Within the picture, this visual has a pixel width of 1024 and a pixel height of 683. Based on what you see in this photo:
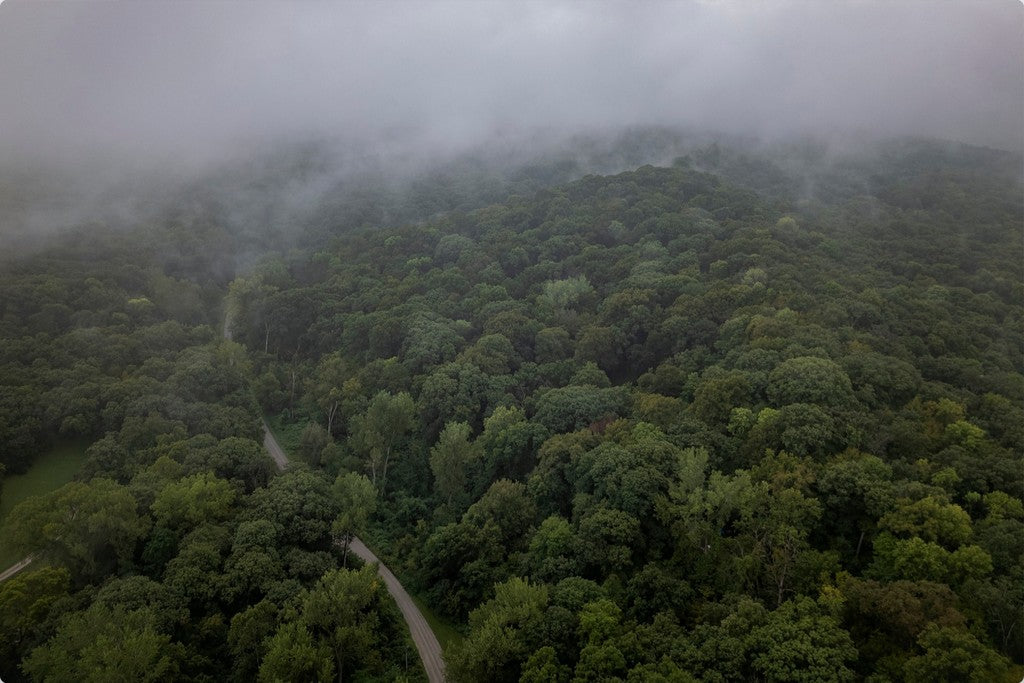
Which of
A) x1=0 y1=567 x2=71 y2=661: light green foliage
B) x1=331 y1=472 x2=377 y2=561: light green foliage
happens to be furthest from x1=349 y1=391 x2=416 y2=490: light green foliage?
x1=0 y1=567 x2=71 y2=661: light green foliage

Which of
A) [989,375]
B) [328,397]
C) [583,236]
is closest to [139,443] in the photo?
[328,397]

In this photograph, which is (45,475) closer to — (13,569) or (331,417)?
(13,569)

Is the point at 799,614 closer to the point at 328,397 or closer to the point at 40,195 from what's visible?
the point at 328,397

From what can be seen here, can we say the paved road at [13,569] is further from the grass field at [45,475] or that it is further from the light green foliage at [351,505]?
the light green foliage at [351,505]

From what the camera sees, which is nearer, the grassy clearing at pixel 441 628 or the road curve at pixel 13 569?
the grassy clearing at pixel 441 628

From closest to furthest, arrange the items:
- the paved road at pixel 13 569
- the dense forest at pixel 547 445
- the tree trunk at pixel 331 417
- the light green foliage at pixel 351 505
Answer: the dense forest at pixel 547 445, the paved road at pixel 13 569, the light green foliage at pixel 351 505, the tree trunk at pixel 331 417

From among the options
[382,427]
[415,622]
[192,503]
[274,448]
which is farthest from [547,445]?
[274,448]

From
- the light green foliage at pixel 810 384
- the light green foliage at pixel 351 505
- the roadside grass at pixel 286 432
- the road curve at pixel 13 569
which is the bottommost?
the roadside grass at pixel 286 432

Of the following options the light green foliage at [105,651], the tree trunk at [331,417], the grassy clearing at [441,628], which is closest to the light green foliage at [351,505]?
the grassy clearing at [441,628]
